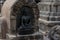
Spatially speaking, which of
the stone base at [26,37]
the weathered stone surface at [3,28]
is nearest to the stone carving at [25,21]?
the stone base at [26,37]

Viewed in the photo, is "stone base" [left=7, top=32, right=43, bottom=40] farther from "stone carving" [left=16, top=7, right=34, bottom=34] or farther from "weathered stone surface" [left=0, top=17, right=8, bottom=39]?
"weathered stone surface" [left=0, top=17, right=8, bottom=39]

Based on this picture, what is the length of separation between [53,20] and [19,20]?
15.2ft

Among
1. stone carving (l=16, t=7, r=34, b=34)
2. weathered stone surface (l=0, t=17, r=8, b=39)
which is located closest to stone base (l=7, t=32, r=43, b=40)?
stone carving (l=16, t=7, r=34, b=34)

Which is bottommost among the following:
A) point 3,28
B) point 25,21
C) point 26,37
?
point 26,37

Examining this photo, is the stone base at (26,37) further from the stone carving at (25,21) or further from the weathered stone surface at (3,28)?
the weathered stone surface at (3,28)

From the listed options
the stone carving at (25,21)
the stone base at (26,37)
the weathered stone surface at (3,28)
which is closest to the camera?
the stone base at (26,37)

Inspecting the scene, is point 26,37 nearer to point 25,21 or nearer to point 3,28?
point 25,21

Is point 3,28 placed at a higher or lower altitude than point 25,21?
lower

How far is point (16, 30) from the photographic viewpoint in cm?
473

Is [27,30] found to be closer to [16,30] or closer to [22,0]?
[16,30]

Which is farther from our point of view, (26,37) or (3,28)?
(3,28)

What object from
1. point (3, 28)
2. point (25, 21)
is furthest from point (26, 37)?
point (3, 28)

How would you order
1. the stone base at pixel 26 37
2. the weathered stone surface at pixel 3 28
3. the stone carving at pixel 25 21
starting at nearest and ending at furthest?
the stone base at pixel 26 37, the stone carving at pixel 25 21, the weathered stone surface at pixel 3 28

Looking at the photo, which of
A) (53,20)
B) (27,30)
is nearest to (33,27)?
(27,30)
